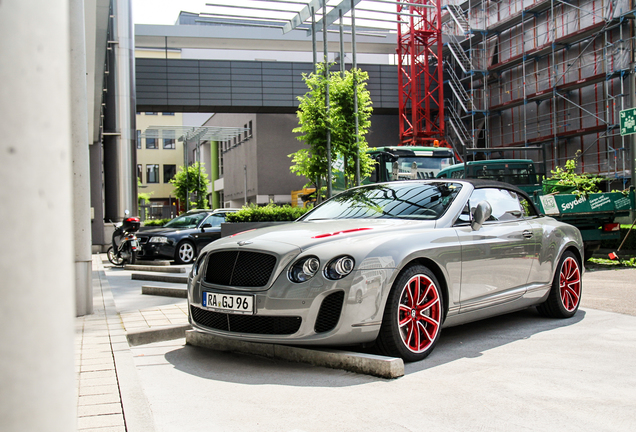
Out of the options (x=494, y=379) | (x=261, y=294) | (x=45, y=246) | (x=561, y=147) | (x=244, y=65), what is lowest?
(x=494, y=379)

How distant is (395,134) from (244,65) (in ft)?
43.8

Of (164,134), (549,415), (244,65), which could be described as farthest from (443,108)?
(549,415)

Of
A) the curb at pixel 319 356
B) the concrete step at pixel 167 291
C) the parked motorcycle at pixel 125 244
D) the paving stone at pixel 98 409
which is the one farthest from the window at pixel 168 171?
the paving stone at pixel 98 409

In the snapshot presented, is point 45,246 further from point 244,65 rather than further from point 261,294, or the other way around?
point 244,65

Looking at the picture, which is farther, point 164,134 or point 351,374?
point 164,134

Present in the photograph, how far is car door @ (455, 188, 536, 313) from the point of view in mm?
5207

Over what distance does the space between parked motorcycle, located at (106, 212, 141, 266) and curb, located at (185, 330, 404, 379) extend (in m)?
10.2

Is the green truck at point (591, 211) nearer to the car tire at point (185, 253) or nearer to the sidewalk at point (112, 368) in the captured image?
the car tire at point (185, 253)

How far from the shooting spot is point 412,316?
182 inches

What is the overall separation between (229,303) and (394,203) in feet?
6.06

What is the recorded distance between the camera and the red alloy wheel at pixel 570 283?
6.46m

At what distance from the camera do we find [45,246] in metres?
1.15

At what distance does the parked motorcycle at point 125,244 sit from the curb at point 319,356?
1016 cm

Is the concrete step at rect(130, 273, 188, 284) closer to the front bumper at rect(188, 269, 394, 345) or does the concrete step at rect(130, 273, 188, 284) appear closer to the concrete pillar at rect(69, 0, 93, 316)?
the concrete pillar at rect(69, 0, 93, 316)
